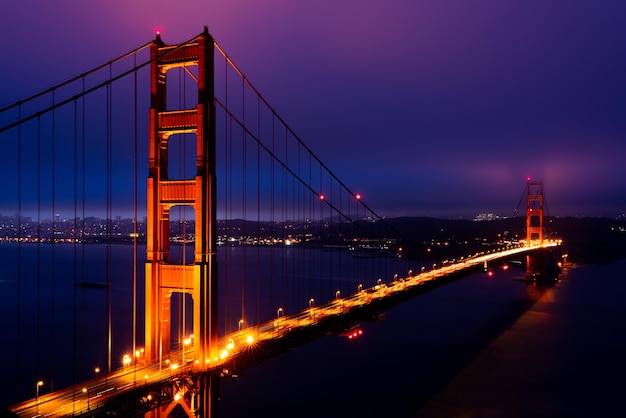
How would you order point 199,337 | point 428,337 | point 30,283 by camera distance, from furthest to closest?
point 30,283 → point 428,337 → point 199,337

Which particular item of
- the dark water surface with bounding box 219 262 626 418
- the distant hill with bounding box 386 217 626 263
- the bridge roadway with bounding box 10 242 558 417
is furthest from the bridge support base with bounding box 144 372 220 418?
the distant hill with bounding box 386 217 626 263

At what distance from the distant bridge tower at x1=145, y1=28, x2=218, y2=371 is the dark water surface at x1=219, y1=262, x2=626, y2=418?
7135mm

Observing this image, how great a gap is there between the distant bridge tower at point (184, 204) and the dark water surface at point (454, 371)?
281 inches

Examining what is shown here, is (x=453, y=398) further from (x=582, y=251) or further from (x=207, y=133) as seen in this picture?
(x=582, y=251)

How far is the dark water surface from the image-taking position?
19328 millimetres

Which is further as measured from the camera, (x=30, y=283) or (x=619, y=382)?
(x=30, y=283)

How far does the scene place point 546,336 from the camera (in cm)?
3212

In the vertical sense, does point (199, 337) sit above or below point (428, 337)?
above

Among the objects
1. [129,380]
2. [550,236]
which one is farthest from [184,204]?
[550,236]

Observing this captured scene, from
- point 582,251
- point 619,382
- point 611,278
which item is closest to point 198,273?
point 619,382

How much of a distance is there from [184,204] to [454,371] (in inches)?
628

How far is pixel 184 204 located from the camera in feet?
40.5

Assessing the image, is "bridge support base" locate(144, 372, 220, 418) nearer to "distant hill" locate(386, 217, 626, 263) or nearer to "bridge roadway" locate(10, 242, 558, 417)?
"bridge roadway" locate(10, 242, 558, 417)

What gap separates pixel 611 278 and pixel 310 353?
5163cm
